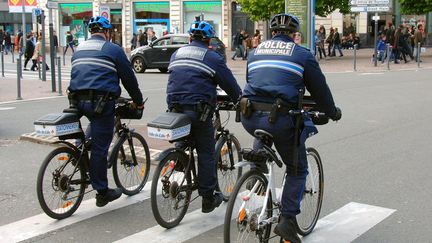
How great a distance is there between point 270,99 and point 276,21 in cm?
62

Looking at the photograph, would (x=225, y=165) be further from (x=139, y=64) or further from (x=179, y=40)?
(x=139, y=64)

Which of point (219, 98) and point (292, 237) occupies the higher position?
point (219, 98)

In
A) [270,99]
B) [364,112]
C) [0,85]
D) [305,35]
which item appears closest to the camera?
[270,99]

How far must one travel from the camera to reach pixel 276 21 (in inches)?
174

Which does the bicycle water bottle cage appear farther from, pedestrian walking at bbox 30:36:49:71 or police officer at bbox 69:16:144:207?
pedestrian walking at bbox 30:36:49:71

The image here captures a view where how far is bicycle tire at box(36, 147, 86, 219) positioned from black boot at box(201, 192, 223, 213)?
3.90 feet

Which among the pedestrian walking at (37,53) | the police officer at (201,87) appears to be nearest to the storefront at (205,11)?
the pedestrian walking at (37,53)

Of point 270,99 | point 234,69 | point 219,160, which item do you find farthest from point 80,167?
point 234,69

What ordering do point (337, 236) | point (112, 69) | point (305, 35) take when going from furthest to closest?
point (305, 35)
point (112, 69)
point (337, 236)

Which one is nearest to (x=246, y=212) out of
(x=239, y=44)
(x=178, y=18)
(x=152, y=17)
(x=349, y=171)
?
(x=349, y=171)

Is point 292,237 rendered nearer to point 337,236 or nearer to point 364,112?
point 337,236

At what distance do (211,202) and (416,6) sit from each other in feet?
94.2

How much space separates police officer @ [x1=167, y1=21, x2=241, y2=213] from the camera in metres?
5.17

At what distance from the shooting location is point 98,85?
5.37 metres
